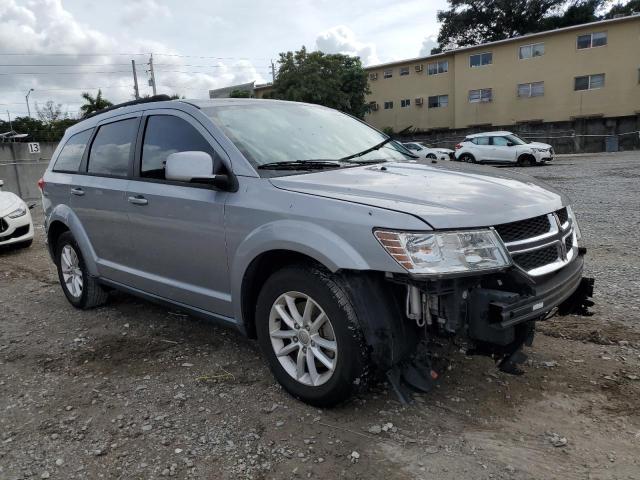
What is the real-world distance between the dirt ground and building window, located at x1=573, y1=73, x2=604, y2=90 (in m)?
33.8

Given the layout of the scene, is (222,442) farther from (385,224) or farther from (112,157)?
(112,157)

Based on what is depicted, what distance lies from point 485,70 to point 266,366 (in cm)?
3784

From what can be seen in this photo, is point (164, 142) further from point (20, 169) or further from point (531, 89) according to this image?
Answer: point (531, 89)

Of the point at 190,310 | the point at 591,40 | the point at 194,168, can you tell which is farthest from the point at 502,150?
the point at 194,168

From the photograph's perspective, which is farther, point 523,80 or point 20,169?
point 523,80

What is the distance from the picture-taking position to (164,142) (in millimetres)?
3766

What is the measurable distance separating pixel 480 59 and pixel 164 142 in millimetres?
37801

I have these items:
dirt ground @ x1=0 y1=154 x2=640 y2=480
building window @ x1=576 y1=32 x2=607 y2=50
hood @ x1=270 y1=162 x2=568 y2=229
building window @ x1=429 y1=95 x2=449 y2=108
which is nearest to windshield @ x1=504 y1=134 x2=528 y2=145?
building window @ x1=576 y1=32 x2=607 y2=50

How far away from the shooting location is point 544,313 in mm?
2623

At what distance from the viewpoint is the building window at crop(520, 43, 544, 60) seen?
34.5 meters

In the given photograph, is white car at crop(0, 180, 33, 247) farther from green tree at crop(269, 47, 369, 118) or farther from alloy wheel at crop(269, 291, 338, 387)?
green tree at crop(269, 47, 369, 118)

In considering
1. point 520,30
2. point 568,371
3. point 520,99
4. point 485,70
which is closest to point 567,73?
point 520,99

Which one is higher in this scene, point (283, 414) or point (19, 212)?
point (19, 212)

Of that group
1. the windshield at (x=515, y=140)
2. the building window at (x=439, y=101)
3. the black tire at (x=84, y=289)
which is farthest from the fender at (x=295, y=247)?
the building window at (x=439, y=101)
